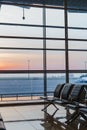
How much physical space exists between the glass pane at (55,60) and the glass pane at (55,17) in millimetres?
1054

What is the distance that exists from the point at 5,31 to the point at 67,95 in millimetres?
3735

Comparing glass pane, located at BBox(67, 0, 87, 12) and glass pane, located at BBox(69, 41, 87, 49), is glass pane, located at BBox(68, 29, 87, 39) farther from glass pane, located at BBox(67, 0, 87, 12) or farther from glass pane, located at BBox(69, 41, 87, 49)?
glass pane, located at BBox(67, 0, 87, 12)

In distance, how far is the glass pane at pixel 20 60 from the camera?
354 inches

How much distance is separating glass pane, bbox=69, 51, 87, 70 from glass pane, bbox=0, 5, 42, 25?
5.56 ft

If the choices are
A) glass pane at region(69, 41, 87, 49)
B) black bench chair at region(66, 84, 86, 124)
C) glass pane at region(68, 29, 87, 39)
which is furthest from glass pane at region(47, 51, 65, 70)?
black bench chair at region(66, 84, 86, 124)

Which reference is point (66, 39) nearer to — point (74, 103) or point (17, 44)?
point (17, 44)

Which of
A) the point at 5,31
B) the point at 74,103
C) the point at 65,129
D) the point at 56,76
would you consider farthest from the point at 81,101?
the point at 5,31

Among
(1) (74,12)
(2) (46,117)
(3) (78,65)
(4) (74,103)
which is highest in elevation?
(1) (74,12)

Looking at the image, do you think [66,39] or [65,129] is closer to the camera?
[65,129]

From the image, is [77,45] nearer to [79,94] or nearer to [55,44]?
[55,44]

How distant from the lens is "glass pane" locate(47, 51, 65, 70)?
948cm

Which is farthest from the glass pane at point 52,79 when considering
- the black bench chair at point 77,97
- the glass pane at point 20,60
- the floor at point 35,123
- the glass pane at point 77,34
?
the black bench chair at point 77,97

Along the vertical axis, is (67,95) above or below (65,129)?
above

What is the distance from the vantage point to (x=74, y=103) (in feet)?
19.1
